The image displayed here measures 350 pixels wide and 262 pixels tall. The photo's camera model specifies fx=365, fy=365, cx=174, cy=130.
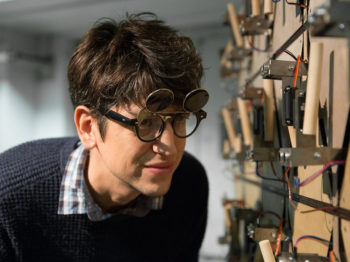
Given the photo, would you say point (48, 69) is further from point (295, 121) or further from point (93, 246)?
point (295, 121)

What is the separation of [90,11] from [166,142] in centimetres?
206

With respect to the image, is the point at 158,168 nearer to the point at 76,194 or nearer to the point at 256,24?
the point at 76,194

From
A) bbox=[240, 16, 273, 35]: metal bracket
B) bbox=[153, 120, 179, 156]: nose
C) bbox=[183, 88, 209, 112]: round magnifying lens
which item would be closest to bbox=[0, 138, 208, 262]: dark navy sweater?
bbox=[153, 120, 179, 156]: nose

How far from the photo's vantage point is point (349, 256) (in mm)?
598

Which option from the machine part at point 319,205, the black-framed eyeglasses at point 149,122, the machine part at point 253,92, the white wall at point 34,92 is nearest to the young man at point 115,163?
the black-framed eyeglasses at point 149,122

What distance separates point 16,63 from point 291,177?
2.95 metres

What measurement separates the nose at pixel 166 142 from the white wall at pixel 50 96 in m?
1.91

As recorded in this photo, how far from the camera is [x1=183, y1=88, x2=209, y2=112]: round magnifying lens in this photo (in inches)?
35.6

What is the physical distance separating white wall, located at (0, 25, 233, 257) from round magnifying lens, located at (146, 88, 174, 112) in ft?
6.40

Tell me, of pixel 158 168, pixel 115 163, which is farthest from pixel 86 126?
pixel 158 168

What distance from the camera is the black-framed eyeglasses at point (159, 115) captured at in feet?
2.89

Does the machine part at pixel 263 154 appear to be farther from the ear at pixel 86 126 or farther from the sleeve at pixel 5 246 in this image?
the sleeve at pixel 5 246

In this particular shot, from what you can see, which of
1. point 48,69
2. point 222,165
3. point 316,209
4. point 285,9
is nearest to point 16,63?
point 48,69

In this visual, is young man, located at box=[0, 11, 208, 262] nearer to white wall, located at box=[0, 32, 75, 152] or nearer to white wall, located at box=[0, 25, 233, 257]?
white wall, located at box=[0, 25, 233, 257]
